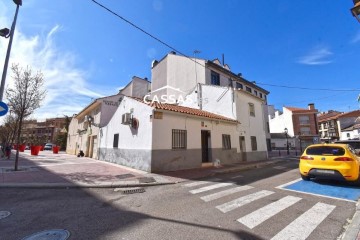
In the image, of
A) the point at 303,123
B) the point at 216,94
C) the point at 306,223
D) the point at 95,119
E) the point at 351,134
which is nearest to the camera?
the point at 306,223

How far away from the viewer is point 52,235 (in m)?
3.33

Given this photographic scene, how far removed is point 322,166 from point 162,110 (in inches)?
301

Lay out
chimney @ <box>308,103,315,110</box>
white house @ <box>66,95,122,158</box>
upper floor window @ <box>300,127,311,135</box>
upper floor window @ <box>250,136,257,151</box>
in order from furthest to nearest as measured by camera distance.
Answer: chimney @ <box>308,103,315,110</box>
upper floor window @ <box>300,127,311,135</box>
white house @ <box>66,95,122,158</box>
upper floor window @ <box>250,136,257,151</box>

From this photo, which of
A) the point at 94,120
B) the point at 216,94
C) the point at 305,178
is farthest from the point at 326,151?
the point at 94,120

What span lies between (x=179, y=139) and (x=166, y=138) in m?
1.04

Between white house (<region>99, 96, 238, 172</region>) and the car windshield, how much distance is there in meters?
6.33

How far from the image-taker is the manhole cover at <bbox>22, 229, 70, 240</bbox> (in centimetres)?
324

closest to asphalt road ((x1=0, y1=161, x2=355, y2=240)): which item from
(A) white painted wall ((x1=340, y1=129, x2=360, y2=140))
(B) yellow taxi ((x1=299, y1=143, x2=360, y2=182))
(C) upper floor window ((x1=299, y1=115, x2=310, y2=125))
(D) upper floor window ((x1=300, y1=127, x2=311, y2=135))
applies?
(B) yellow taxi ((x1=299, y1=143, x2=360, y2=182))

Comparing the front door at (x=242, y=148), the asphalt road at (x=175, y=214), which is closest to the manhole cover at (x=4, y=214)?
the asphalt road at (x=175, y=214)

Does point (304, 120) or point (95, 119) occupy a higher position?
point (304, 120)

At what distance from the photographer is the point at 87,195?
6.01 m

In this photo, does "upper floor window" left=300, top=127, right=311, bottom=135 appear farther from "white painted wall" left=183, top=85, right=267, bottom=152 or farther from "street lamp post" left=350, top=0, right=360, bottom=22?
"street lamp post" left=350, top=0, right=360, bottom=22

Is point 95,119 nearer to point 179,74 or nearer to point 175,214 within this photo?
point 179,74

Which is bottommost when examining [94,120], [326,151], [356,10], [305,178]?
[305,178]
